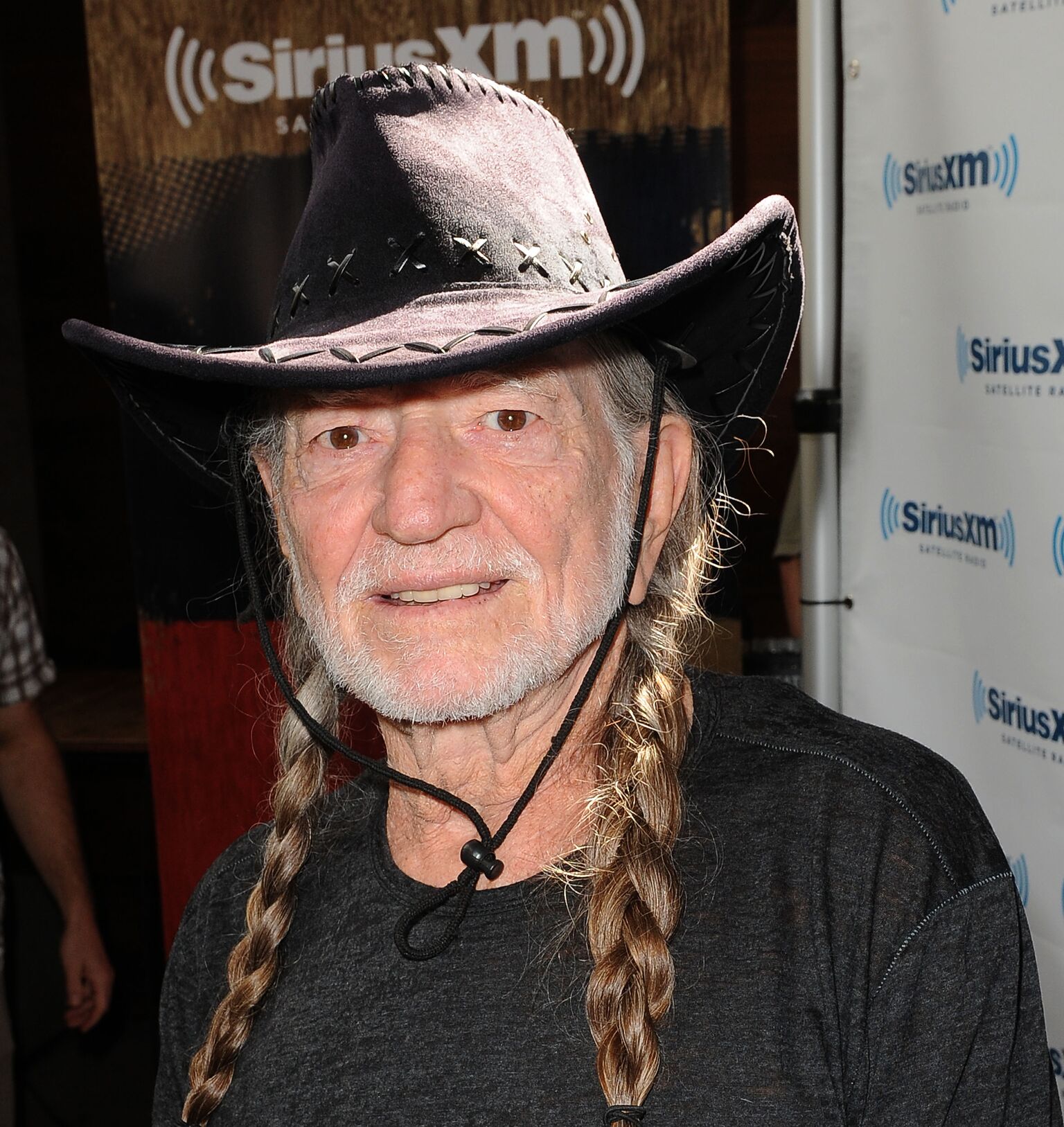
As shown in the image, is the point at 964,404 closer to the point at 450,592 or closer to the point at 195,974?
the point at 450,592

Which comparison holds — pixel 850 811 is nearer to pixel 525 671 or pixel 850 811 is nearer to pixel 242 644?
pixel 525 671

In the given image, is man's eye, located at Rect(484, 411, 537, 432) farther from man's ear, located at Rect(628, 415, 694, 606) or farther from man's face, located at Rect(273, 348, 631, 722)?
man's ear, located at Rect(628, 415, 694, 606)

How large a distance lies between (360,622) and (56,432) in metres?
4.71

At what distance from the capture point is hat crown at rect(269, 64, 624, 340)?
121 centimetres

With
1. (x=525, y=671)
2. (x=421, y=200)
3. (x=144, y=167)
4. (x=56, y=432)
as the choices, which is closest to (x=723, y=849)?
(x=525, y=671)

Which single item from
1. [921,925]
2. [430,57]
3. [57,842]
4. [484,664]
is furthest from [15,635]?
[921,925]

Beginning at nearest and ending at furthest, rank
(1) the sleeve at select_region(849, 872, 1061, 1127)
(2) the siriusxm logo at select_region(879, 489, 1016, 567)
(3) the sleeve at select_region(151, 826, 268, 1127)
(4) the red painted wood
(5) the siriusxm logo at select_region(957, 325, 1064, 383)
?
(1) the sleeve at select_region(849, 872, 1061, 1127) → (3) the sleeve at select_region(151, 826, 268, 1127) → (5) the siriusxm logo at select_region(957, 325, 1064, 383) → (2) the siriusxm logo at select_region(879, 489, 1016, 567) → (4) the red painted wood

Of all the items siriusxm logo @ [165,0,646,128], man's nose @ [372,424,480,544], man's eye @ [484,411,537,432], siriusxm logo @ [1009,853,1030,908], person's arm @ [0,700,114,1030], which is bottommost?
person's arm @ [0,700,114,1030]

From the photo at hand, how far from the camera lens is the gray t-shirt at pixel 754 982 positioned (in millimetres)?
1075

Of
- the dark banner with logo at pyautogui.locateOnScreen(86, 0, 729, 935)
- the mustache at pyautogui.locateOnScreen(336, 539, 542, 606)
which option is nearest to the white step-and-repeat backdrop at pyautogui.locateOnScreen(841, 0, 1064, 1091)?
the dark banner with logo at pyautogui.locateOnScreen(86, 0, 729, 935)

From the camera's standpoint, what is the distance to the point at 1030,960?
1128 mm

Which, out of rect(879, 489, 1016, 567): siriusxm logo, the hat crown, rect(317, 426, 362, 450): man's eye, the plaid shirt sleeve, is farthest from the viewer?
the plaid shirt sleeve

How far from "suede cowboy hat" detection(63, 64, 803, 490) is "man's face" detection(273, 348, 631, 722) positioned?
95 mm

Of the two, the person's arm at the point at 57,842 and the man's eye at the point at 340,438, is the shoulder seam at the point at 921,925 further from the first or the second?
the person's arm at the point at 57,842
